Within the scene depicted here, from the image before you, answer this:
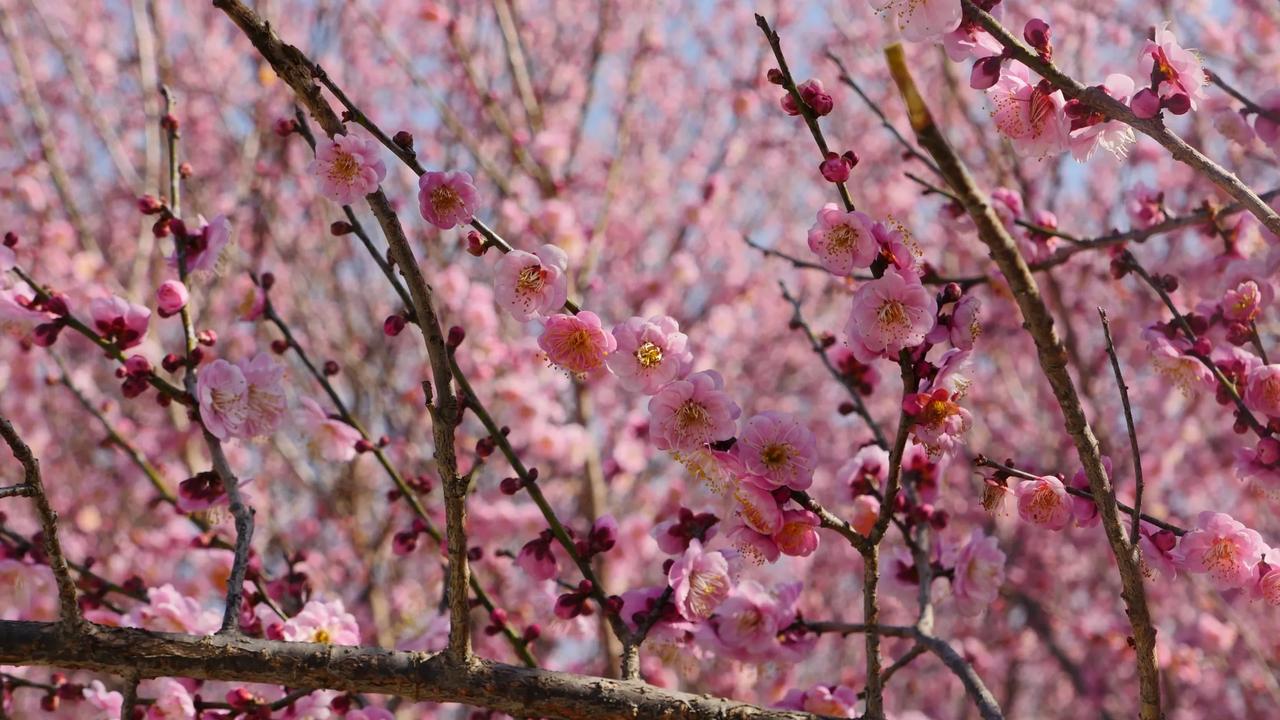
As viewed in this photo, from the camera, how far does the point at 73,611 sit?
1.58 metres

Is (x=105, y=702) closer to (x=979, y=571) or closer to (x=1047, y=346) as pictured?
(x=979, y=571)

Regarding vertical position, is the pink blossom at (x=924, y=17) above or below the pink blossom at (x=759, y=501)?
above

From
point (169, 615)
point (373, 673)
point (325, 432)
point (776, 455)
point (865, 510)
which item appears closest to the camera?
point (373, 673)

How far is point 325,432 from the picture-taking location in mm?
2713

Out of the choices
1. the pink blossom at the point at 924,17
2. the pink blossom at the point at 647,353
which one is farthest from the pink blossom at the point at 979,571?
the pink blossom at the point at 924,17

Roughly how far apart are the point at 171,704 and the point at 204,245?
3.24 feet

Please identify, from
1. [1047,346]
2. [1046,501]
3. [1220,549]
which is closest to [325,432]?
[1046,501]

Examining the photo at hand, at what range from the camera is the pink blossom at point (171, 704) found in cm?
208

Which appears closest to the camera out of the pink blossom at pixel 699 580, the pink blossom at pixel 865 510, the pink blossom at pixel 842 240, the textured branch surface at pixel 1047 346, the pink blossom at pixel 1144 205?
Answer: the textured branch surface at pixel 1047 346

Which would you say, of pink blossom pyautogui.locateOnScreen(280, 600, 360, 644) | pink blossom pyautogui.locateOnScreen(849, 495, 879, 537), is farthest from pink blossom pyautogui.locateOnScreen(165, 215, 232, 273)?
pink blossom pyautogui.locateOnScreen(849, 495, 879, 537)

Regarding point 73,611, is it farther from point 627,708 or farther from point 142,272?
point 142,272

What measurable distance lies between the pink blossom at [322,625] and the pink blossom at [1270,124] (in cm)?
223

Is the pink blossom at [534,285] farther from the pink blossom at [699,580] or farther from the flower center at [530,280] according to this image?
the pink blossom at [699,580]

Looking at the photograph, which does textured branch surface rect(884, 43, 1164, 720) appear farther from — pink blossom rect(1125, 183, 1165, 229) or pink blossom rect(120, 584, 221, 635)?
pink blossom rect(120, 584, 221, 635)
